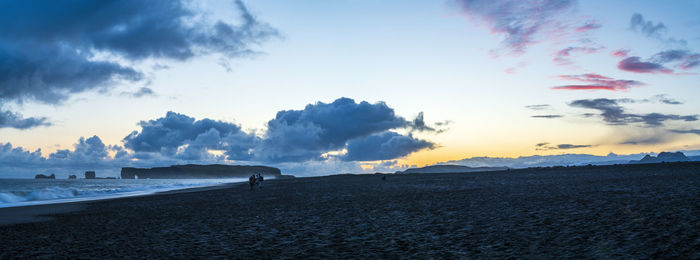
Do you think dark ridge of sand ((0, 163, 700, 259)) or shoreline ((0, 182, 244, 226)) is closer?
dark ridge of sand ((0, 163, 700, 259))

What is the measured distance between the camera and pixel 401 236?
12641 mm

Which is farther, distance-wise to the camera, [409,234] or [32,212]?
[32,212]

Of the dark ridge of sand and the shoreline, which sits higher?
the dark ridge of sand

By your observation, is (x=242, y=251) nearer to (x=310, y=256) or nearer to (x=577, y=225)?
(x=310, y=256)

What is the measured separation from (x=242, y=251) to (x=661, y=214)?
12.7m

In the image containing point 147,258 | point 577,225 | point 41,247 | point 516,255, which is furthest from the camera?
point 41,247

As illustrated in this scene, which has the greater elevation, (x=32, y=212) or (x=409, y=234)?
(x=409, y=234)

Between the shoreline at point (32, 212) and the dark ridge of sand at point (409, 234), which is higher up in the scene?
the dark ridge of sand at point (409, 234)

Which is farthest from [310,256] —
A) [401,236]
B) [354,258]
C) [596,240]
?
[596,240]

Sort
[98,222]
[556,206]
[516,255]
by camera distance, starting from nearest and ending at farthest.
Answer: [516,255], [556,206], [98,222]

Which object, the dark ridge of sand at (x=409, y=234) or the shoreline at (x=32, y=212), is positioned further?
the shoreline at (x=32, y=212)

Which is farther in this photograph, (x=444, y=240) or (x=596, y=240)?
(x=444, y=240)

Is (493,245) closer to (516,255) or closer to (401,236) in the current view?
(516,255)

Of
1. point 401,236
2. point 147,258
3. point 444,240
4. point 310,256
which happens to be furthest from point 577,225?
point 147,258
